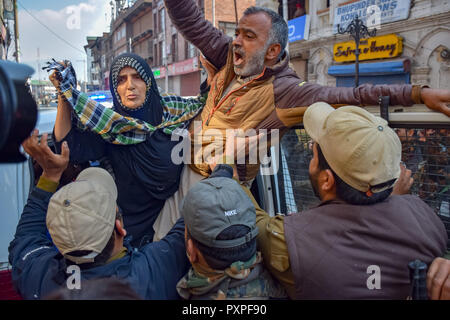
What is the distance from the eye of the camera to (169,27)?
33.8m

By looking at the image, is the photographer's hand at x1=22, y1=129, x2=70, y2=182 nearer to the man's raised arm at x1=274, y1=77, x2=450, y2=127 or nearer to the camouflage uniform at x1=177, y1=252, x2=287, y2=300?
the camouflage uniform at x1=177, y1=252, x2=287, y2=300

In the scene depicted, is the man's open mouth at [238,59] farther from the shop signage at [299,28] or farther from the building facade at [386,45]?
the shop signage at [299,28]

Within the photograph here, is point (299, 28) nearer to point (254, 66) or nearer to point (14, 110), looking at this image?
point (254, 66)

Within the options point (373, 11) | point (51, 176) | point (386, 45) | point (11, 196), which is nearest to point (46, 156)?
point (51, 176)

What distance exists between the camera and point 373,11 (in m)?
12.8

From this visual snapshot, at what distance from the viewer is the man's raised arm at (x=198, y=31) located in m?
2.28

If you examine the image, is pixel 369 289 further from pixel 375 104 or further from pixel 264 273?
pixel 375 104

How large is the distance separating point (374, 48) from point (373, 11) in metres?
1.29

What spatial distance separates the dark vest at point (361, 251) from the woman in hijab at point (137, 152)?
3.40 ft

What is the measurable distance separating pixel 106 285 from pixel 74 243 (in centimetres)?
40

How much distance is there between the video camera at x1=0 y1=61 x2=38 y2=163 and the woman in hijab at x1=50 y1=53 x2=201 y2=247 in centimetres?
131

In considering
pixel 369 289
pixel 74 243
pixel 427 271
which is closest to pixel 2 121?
pixel 74 243

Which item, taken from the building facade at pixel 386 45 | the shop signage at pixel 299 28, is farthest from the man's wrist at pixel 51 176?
the shop signage at pixel 299 28

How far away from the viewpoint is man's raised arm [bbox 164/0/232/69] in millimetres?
2279
